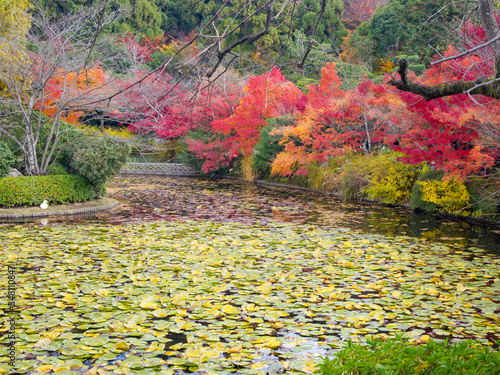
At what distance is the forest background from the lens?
4352mm

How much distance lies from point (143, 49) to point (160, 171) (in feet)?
34.4

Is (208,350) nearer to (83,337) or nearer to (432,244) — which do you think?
(83,337)

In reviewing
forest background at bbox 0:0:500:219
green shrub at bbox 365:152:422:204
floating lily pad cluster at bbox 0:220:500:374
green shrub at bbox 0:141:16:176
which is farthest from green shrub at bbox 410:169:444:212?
green shrub at bbox 0:141:16:176

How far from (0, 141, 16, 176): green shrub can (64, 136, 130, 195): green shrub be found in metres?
1.56

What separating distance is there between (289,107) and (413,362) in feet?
55.3

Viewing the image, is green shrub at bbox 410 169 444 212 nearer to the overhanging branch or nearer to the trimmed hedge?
the overhanging branch

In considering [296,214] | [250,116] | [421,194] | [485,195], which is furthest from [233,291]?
[250,116]

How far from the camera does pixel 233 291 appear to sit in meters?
5.25

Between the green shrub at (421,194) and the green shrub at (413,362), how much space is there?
32.4 ft

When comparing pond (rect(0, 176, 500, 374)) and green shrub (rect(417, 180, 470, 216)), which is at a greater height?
→ green shrub (rect(417, 180, 470, 216))

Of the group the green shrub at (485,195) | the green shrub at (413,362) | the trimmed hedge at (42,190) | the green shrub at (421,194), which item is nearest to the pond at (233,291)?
the green shrub at (485,195)

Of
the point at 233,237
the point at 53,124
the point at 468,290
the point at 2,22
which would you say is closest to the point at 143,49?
the point at 2,22

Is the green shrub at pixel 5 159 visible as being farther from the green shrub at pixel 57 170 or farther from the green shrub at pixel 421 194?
the green shrub at pixel 421 194

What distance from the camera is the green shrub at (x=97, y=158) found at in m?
12.3
